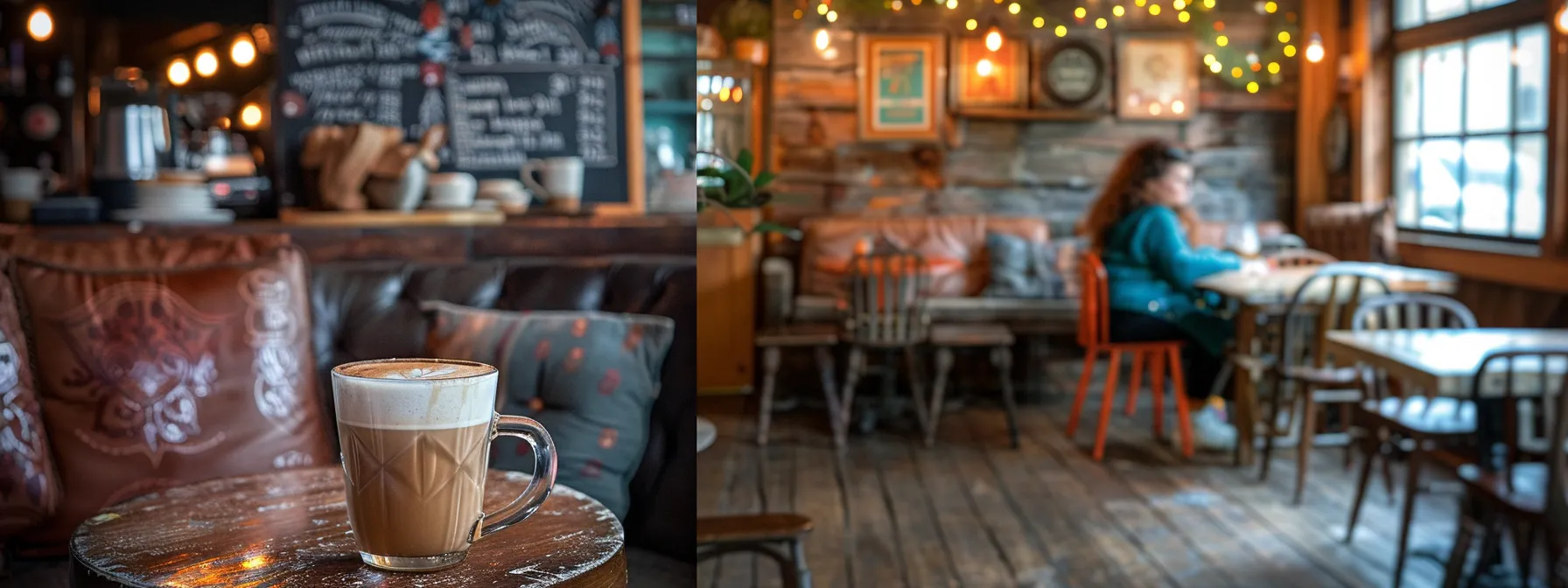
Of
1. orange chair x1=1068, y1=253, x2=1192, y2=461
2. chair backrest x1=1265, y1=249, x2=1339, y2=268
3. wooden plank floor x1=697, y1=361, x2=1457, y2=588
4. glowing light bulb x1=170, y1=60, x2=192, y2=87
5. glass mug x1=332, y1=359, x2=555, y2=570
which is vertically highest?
glowing light bulb x1=170, y1=60, x2=192, y2=87

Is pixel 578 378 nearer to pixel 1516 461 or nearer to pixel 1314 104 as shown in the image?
pixel 1314 104

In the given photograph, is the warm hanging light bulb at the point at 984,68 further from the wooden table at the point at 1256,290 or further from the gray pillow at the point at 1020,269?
the wooden table at the point at 1256,290

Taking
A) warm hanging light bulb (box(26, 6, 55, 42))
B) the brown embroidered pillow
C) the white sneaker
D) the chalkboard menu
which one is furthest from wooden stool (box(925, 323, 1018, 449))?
warm hanging light bulb (box(26, 6, 55, 42))

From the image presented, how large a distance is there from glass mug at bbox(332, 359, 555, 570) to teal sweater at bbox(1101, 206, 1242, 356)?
1.05 m

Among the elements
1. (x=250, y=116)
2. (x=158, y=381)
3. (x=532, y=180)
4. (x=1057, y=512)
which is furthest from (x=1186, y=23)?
(x=250, y=116)

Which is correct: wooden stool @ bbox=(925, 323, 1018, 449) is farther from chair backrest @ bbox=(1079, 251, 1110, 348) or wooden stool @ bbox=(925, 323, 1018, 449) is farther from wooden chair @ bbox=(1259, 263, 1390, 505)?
wooden chair @ bbox=(1259, 263, 1390, 505)

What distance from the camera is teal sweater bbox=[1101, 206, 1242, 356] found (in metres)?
1.44

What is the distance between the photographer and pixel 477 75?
10.0ft

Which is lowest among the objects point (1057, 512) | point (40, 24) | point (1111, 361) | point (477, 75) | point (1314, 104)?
point (1057, 512)

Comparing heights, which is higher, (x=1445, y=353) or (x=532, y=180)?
(x=532, y=180)

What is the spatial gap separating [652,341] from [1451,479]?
1.09m

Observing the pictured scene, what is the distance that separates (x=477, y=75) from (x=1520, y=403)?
8.04 ft

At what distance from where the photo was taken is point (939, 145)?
1.39 m

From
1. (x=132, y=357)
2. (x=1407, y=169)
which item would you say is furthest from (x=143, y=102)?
(x=1407, y=169)
